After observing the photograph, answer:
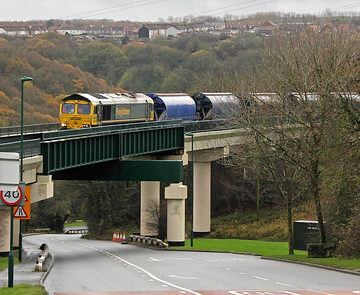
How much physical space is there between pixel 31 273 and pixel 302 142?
610 inches

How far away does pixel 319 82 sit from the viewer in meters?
45.6

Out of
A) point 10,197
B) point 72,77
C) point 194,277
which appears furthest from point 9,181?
point 72,77

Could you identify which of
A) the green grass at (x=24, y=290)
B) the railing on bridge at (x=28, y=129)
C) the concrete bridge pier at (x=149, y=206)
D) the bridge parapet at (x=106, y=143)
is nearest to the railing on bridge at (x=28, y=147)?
the bridge parapet at (x=106, y=143)

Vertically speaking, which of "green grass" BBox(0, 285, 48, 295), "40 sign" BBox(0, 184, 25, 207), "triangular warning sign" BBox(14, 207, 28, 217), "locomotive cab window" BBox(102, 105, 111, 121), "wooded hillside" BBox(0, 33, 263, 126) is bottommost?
"green grass" BBox(0, 285, 48, 295)

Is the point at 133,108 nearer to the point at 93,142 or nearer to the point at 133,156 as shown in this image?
the point at 133,156

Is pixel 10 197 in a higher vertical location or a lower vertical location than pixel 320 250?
higher

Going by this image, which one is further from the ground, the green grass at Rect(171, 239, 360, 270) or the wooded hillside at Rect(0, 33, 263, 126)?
the wooded hillside at Rect(0, 33, 263, 126)

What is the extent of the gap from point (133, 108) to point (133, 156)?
497 centimetres

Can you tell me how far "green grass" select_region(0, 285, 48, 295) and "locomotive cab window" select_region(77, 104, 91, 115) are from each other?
3011 centimetres

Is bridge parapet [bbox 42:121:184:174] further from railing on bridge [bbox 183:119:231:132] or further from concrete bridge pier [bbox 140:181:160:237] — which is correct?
concrete bridge pier [bbox 140:181:160:237]

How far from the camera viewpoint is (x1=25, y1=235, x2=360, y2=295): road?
31.7m

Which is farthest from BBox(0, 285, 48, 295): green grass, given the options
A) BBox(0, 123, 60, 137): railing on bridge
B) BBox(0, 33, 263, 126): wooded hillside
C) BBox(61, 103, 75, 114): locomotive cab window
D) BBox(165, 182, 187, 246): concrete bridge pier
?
BBox(0, 33, 263, 126): wooded hillside

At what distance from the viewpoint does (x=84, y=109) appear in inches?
2446

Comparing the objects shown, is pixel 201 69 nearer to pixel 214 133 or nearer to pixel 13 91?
pixel 13 91
